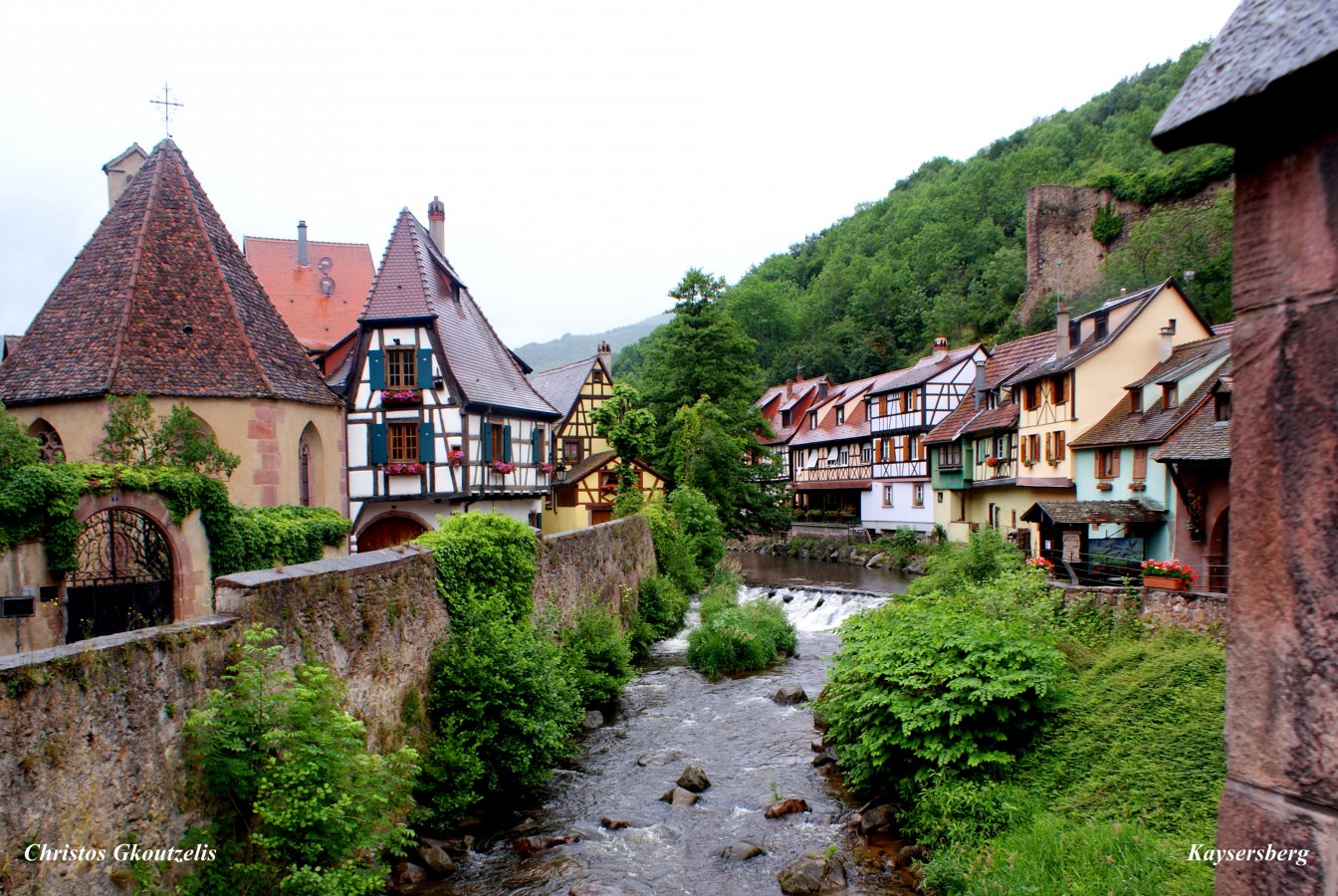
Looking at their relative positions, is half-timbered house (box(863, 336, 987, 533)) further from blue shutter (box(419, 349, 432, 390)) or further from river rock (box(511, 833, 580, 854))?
river rock (box(511, 833, 580, 854))

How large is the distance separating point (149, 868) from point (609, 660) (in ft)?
33.9

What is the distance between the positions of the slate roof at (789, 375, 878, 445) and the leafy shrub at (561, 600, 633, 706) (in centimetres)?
3145

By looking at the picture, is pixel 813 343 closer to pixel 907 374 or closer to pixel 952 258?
pixel 952 258

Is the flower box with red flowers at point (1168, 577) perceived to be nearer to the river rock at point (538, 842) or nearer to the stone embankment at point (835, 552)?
the river rock at point (538, 842)

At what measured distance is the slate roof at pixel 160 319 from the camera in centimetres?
1603

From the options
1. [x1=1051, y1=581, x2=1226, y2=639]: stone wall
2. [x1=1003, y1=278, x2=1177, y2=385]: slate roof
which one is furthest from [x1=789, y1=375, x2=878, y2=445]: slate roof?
[x1=1051, y1=581, x2=1226, y2=639]: stone wall

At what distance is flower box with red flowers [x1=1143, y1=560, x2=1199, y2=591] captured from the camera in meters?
13.9

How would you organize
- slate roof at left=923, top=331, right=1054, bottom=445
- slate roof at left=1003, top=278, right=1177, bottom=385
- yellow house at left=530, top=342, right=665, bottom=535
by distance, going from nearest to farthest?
slate roof at left=1003, top=278, right=1177, bottom=385 < slate roof at left=923, top=331, right=1054, bottom=445 < yellow house at left=530, top=342, right=665, bottom=535

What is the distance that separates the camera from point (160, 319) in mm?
16844

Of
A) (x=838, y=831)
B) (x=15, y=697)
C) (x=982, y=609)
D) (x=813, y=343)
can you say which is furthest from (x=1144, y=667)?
(x=813, y=343)

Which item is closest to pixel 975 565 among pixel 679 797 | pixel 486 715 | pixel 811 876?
pixel 679 797

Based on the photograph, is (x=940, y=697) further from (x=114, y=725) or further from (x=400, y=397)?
(x=400, y=397)

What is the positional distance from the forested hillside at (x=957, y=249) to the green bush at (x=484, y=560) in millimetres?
44648

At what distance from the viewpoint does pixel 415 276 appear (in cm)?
2511
